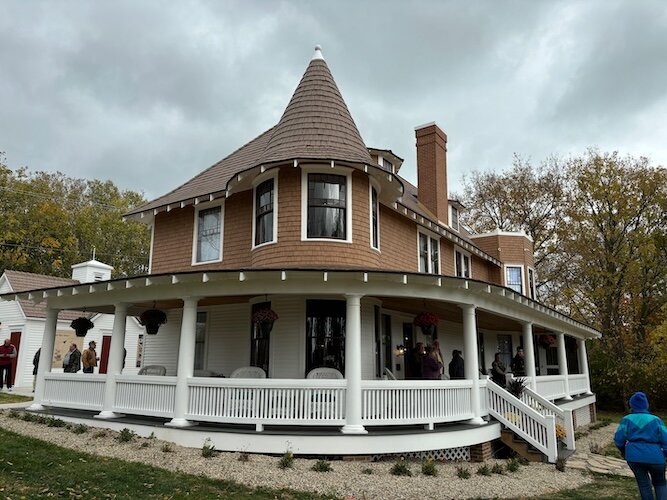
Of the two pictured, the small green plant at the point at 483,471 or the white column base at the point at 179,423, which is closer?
the small green plant at the point at 483,471

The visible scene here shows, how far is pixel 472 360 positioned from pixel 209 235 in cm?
803

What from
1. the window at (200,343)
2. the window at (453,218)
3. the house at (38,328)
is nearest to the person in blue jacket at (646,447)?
the window at (200,343)

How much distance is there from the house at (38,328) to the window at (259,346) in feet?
42.9

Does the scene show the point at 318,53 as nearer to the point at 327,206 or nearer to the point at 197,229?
the point at 327,206

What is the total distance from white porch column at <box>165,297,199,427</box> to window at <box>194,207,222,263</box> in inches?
156

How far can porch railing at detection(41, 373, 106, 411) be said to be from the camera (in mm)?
11617

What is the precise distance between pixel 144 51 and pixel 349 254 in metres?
13.0

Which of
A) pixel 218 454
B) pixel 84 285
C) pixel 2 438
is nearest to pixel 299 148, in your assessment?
pixel 84 285

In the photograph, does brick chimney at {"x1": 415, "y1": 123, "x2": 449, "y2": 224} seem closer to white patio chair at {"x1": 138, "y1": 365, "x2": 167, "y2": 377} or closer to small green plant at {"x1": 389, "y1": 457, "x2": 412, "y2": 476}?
white patio chair at {"x1": 138, "y1": 365, "x2": 167, "y2": 377}

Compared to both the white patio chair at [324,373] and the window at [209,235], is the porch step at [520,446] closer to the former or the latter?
the white patio chair at [324,373]

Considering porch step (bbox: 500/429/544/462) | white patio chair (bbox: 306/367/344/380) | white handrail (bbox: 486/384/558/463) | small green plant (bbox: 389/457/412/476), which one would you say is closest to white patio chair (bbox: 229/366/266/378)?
white patio chair (bbox: 306/367/344/380)

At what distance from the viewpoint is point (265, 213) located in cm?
1277

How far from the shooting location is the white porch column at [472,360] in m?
11.0

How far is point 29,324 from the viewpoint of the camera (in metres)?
24.0
